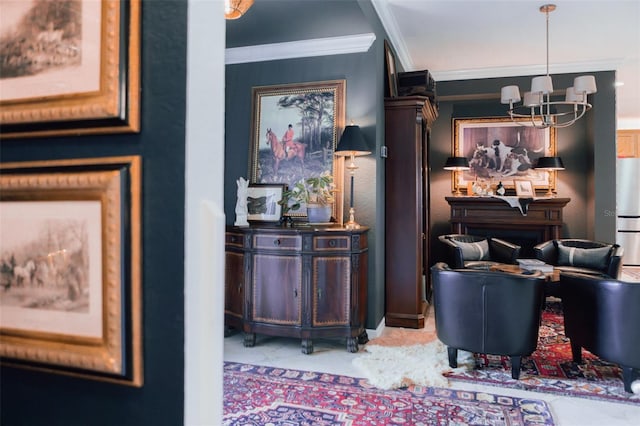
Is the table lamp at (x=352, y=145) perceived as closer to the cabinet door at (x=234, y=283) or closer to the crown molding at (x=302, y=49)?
the crown molding at (x=302, y=49)

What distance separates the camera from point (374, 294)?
389 centimetres

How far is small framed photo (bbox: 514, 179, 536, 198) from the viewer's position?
5.88m

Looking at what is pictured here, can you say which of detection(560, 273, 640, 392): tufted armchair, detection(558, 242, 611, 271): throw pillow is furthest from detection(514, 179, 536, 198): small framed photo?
detection(560, 273, 640, 392): tufted armchair

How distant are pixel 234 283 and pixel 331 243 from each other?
0.90 m

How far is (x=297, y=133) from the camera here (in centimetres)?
412

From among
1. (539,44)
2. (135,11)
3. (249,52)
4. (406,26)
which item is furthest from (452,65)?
(135,11)

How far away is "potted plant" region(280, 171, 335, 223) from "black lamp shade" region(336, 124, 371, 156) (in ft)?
0.98

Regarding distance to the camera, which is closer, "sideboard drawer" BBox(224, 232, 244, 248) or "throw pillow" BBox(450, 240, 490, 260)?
"sideboard drawer" BBox(224, 232, 244, 248)

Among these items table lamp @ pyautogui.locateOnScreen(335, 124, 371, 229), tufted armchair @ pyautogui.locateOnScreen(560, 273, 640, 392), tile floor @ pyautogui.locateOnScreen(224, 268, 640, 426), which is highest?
table lamp @ pyautogui.locateOnScreen(335, 124, 371, 229)

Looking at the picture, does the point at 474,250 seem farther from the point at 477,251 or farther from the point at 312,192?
the point at 312,192

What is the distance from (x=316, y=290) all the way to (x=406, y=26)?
9.24 feet

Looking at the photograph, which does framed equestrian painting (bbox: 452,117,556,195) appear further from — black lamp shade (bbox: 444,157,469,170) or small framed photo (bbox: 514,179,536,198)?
black lamp shade (bbox: 444,157,469,170)

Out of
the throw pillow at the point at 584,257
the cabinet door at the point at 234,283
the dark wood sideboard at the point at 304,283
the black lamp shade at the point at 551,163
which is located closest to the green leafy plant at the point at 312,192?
the dark wood sideboard at the point at 304,283

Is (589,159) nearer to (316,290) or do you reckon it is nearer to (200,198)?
(316,290)
